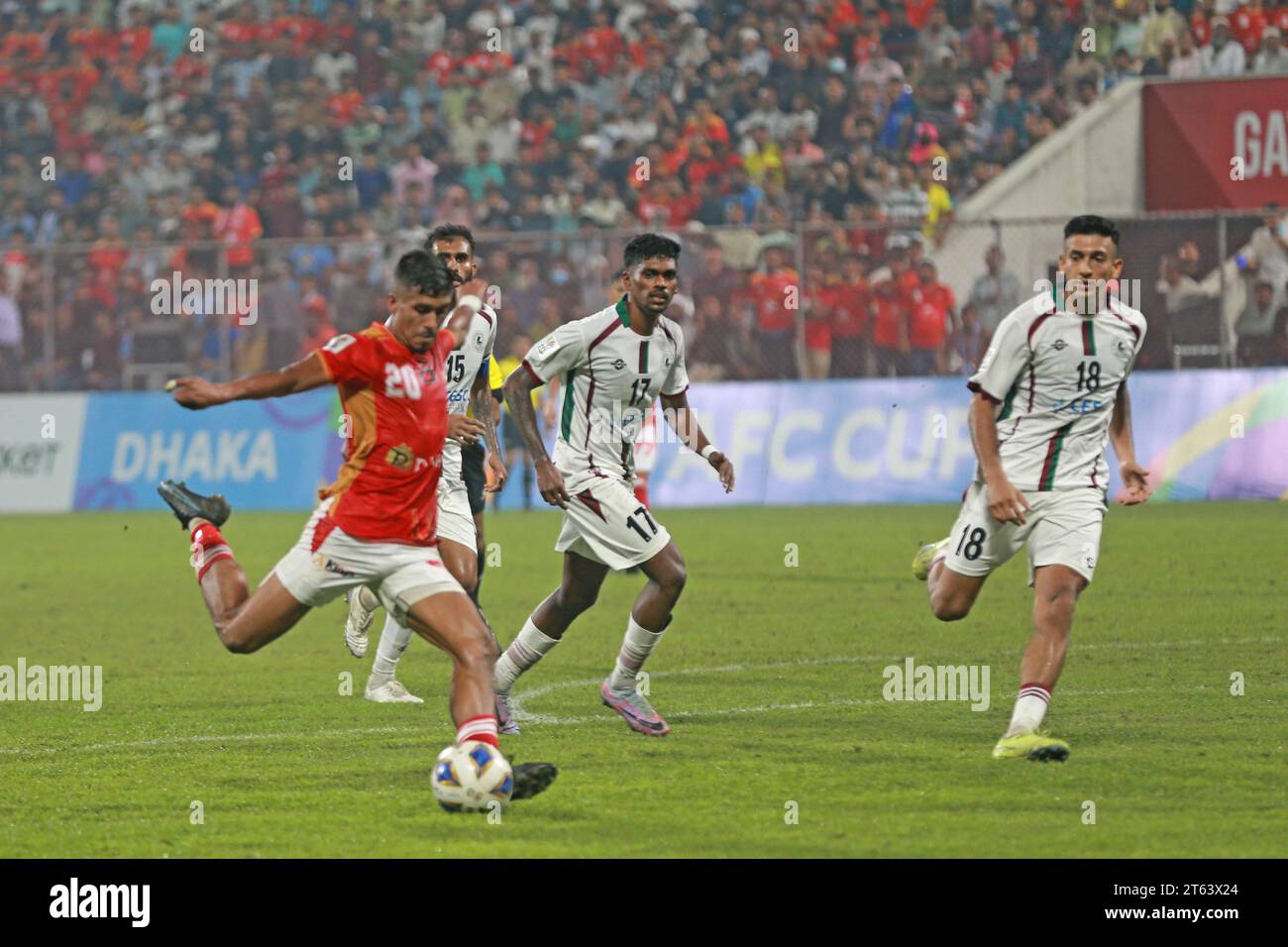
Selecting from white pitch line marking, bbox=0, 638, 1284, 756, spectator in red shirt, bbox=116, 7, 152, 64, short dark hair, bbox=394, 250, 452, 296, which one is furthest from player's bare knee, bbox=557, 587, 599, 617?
spectator in red shirt, bbox=116, 7, 152, 64

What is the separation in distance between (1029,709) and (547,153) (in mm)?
21313

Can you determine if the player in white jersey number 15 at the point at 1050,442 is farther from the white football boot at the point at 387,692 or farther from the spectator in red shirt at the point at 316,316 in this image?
the spectator in red shirt at the point at 316,316

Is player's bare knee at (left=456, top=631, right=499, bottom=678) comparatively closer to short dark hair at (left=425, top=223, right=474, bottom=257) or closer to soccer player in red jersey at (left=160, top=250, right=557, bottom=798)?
soccer player in red jersey at (left=160, top=250, right=557, bottom=798)

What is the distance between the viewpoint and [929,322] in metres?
23.2

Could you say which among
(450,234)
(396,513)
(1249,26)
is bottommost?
(396,513)

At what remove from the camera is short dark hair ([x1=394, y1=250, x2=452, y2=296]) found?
764cm

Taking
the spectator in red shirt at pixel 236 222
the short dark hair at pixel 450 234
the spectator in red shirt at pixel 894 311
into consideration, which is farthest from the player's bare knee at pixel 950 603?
the spectator in red shirt at pixel 236 222

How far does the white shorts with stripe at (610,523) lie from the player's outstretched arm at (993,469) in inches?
62.9

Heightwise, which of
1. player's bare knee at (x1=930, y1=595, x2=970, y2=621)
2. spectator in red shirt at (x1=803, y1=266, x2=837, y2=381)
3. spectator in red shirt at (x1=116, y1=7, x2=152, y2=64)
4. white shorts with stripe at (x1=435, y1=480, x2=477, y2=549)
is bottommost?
player's bare knee at (x1=930, y1=595, x2=970, y2=621)

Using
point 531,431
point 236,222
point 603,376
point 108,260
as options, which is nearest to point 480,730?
point 531,431

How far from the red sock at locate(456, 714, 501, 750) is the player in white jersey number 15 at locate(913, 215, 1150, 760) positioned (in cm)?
240

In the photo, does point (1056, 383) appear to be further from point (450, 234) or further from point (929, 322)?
point (929, 322)

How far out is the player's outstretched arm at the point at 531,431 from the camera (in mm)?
9602

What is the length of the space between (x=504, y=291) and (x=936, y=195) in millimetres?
5666
